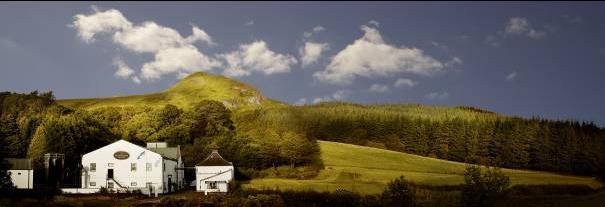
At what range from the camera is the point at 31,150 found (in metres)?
104

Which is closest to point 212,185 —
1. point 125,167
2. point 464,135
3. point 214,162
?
point 214,162

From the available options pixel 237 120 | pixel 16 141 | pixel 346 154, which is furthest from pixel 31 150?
pixel 237 120

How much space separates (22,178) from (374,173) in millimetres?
52533

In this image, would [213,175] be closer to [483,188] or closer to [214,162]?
[214,162]

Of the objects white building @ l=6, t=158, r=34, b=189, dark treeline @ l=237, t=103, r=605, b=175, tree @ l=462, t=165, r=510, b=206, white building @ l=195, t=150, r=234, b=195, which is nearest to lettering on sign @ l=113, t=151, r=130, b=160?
white building @ l=195, t=150, r=234, b=195

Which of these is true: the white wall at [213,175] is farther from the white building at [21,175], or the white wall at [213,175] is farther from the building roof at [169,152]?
the white building at [21,175]

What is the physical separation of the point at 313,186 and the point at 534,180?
35162 millimetres

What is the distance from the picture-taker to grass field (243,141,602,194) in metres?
89.4

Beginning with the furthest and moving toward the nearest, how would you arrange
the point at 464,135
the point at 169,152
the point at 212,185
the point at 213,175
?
the point at 464,135 → the point at 169,152 → the point at 213,175 → the point at 212,185

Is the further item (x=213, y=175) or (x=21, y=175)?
(x=213, y=175)

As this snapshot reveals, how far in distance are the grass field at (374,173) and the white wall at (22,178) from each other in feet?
93.6

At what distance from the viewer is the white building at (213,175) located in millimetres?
91938

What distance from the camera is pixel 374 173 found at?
103 meters

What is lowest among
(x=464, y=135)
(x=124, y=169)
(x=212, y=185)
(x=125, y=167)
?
Answer: (x=212, y=185)
